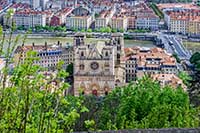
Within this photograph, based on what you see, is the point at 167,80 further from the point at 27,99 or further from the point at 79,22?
the point at 79,22

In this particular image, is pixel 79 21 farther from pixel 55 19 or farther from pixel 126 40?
pixel 126 40

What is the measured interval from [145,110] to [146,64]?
5154mm

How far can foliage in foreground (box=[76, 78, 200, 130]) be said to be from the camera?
4.14 m

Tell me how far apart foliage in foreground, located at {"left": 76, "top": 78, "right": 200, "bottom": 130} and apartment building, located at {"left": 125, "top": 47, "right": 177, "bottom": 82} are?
288 centimetres

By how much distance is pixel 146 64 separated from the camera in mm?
10047

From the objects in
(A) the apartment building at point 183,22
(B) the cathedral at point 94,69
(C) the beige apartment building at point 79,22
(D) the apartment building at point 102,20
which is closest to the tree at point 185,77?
(B) the cathedral at point 94,69

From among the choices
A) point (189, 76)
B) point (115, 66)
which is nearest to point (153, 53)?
point (189, 76)

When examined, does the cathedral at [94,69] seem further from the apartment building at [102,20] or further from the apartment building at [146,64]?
the apartment building at [102,20]

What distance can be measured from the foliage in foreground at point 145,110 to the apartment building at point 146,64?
9.46ft

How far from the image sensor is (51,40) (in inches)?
611

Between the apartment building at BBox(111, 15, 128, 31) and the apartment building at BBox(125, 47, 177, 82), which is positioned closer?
the apartment building at BBox(125, 47, 177, 82)

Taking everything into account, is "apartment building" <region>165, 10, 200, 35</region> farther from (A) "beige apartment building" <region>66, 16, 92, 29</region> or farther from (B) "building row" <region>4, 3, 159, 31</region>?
(A) "beige apartment building" <region>66, 16, 92, 29</region>

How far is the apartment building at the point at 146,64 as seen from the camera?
9844mm

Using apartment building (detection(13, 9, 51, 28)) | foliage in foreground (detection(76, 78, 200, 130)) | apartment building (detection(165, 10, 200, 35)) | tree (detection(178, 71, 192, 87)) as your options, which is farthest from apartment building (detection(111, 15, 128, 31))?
foliage in foreground (detection(76, 78, 200, 130))
